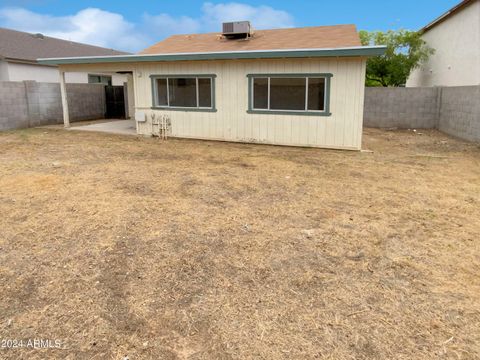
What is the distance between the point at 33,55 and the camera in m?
19.8

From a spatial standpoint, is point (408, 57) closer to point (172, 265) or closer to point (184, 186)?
point (184, 186)

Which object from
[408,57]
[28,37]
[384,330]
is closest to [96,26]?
[28,37]

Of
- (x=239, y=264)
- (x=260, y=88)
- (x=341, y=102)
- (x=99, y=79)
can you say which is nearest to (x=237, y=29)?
(x=260, y=88)

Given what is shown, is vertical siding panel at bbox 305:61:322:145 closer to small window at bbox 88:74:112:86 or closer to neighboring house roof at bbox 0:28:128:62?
neighboring house roof at bbox 0:28:128:62

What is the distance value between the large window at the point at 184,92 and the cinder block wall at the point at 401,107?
764cm

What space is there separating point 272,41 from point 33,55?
47.0ft

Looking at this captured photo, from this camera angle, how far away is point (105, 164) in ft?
25.9

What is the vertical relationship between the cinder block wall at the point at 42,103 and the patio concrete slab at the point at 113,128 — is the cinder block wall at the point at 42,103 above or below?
above

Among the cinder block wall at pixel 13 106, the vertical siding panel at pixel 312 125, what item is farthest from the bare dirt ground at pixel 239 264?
the cinder block wall at pixel 13 106

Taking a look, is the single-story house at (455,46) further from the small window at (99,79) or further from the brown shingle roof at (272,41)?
the small window at (99,79)

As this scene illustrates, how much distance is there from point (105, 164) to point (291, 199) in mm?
4329

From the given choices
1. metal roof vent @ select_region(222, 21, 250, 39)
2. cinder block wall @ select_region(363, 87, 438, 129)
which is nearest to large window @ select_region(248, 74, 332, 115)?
metal roof vent @ select_region(222, 21, 250, 39)

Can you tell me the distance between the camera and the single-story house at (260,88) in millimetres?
9656

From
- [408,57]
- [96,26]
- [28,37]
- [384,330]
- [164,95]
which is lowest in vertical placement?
[384,330]
